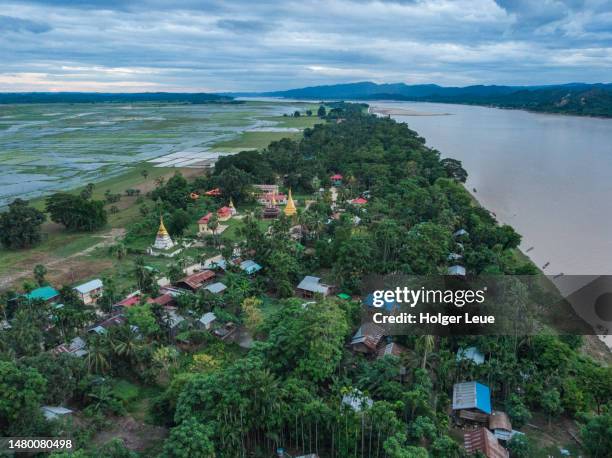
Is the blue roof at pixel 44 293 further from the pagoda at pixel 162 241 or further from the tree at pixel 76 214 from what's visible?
the tree at pixel 76 214

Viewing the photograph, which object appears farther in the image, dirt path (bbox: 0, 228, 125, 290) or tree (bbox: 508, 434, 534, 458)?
dirt path (bbox: 0, 228, 125, 290)

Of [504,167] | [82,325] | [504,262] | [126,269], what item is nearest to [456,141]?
[504,167]

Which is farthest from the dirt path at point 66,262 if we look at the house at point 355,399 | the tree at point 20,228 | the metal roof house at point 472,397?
the metal roof house at point 472,397

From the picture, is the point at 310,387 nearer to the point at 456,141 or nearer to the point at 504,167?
the point at 504,167

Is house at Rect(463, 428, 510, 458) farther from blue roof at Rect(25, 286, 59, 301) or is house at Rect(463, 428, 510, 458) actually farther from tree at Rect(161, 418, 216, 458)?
blue roof at Rect(25, 286, 59, 301)

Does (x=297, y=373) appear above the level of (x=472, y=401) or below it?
above

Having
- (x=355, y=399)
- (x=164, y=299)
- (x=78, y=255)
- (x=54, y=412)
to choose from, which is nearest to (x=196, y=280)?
(x=164, y=299)

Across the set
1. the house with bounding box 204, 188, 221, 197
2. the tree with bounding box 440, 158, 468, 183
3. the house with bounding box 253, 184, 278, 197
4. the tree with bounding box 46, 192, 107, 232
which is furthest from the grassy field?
the tree with bounding box 440, 158, 468, 183

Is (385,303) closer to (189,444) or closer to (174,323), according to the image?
(174,323)
